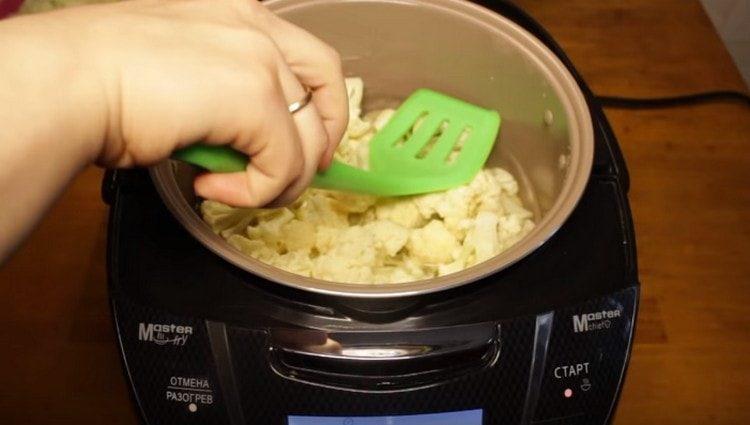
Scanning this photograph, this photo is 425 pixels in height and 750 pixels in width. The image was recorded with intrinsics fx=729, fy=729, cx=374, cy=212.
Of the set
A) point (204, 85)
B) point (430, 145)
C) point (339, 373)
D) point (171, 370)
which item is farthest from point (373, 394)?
point (430, 145)

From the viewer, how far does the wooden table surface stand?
2.50ft

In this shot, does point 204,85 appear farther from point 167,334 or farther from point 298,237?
point 298,237

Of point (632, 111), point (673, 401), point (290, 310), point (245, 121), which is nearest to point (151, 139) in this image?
point (245, 121)

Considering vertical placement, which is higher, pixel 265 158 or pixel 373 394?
pixel 265 158

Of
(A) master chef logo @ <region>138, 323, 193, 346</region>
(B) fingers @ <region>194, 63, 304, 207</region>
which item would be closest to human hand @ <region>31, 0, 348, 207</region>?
(B) fingers @ <region>194, 63, 304, 207</region>

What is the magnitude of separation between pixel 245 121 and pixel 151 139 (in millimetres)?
58

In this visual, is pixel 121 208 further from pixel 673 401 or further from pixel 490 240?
pixel 673 401

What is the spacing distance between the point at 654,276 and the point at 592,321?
0.32 metres

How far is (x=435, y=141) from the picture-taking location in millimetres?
897

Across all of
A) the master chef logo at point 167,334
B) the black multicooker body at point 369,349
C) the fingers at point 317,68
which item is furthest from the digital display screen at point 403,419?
the fingers at point 317,68

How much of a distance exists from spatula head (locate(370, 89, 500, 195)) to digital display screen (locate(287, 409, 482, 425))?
0.99 feet

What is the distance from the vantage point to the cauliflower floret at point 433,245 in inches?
30.2

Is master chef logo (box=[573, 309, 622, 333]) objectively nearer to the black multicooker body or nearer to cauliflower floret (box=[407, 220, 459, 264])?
the black multicooker body

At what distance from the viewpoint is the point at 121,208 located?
635 millimetres
